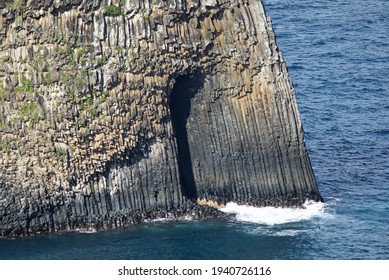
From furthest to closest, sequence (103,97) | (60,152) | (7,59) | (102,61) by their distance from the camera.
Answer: (60,152) < (103,97) < (102,61) < (7,59)

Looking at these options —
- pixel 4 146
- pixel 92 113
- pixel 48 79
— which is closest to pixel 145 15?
pixel 92 113

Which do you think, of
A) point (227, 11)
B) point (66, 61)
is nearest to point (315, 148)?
point (227, 11)

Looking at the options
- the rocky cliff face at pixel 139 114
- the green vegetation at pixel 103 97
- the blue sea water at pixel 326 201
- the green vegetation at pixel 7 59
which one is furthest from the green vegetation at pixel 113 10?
the blue sea water at pixel 326 201

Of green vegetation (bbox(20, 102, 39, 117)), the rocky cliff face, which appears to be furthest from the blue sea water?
green vegetation (bbox(20, 102, 39, 117))

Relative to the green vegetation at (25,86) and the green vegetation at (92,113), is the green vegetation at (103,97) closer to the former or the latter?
the green vegetation at (92,113)

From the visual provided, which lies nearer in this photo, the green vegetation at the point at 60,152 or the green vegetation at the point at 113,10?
the green vegetation at the point at 113,10

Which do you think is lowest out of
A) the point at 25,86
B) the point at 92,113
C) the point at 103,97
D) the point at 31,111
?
the point at 92,113

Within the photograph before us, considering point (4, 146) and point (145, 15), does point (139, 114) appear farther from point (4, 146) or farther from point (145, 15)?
point (4, 146)
